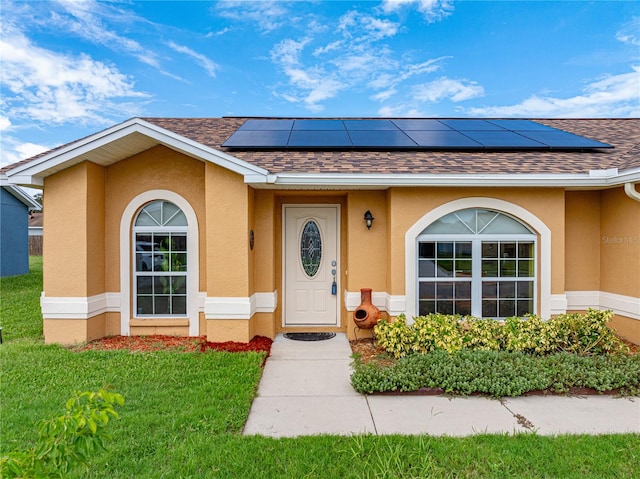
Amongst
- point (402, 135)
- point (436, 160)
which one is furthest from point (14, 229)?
point (436, 160)

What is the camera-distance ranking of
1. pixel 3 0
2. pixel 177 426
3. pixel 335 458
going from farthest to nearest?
pixel 3 0, pixel 177 426, pixel 335 458

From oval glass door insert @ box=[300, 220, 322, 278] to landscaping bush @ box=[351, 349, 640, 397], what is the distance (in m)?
2.84

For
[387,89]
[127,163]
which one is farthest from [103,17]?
[387,89]

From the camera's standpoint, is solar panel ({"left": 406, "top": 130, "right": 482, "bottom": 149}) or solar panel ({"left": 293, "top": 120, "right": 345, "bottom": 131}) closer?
solar panel ({"left": 406, "top": 130, "right": 482, "bottom": 149})

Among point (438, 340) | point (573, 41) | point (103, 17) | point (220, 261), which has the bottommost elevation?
point (438, 340)

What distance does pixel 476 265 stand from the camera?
6371 millimetres

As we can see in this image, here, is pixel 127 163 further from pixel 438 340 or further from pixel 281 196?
pixel 438 340

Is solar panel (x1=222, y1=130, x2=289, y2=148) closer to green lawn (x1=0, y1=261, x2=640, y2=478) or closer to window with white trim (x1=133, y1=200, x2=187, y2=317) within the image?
window with white trim (x1=133, y1=200, x2=187, y2=317)

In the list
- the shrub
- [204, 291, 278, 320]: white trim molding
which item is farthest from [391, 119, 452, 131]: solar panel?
the shrub

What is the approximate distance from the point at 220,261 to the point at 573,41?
42.2 ft

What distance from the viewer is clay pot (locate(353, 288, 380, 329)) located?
20.7 feet

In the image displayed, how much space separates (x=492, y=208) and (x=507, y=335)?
2.27 metres

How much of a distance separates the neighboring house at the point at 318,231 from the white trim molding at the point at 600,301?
26mm

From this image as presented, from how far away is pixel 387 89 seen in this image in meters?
15.0
